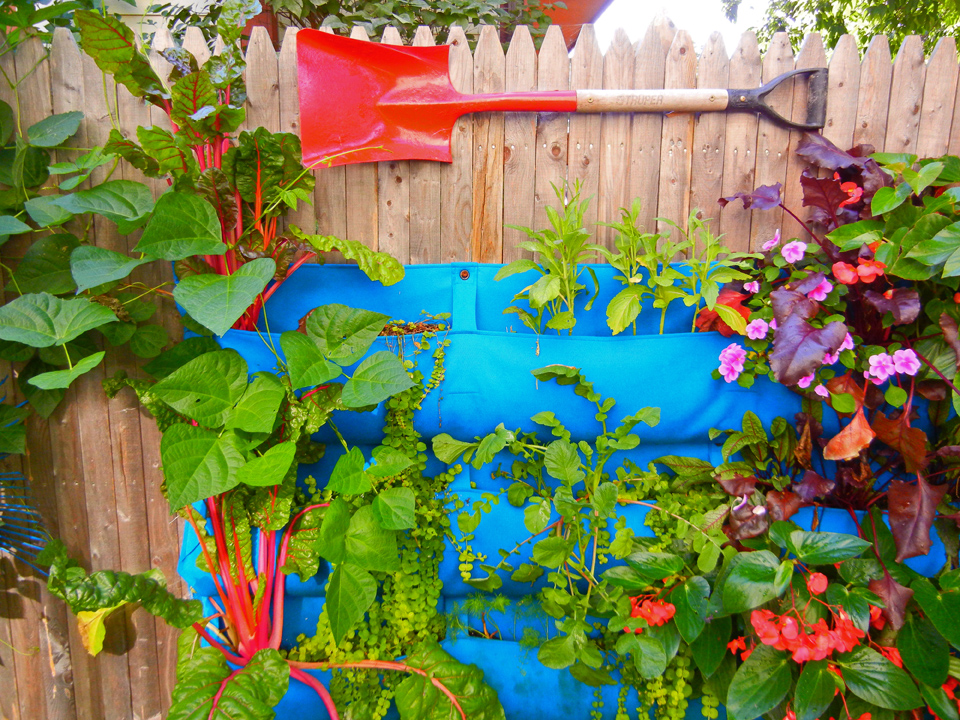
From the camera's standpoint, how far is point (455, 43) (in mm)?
1616

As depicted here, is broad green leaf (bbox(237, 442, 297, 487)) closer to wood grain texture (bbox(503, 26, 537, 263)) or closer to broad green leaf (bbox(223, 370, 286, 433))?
broad green leaf (bbox(223, 370, 286, 433))

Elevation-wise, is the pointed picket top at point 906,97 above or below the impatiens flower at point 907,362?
above

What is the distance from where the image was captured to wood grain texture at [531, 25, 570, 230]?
62.7 inches

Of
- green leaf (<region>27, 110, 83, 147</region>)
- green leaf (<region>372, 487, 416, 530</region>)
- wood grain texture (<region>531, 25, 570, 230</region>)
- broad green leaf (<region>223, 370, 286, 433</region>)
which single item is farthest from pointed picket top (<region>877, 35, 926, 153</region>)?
green leaf (<region>27, 110, 83, 147</region>)

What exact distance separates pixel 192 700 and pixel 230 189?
1177 millimetres

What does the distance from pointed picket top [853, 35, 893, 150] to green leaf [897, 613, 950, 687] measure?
128cm

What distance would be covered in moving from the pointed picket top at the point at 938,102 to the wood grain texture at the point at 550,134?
1.02 m

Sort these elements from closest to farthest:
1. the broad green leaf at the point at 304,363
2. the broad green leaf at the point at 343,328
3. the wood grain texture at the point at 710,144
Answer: the broad green leaf at the point at 304,363, the broad green leaf at the point at 343,328, the wood grain texture at the point at 710,144

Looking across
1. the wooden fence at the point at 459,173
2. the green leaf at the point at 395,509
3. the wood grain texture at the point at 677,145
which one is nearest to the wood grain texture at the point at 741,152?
the wooden fence at the point at 459,173

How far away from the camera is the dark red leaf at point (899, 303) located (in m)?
1.32

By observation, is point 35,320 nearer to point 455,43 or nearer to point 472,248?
point 472,248

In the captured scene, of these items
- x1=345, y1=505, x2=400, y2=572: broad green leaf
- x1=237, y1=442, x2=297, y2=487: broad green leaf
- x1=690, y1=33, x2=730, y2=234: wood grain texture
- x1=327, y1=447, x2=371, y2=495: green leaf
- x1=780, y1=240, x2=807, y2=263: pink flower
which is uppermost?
x1=690, y1=33, x2=730, y2=234: wood grain texture

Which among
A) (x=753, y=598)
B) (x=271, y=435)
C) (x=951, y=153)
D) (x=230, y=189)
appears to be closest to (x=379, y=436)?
(x=271, y=435)

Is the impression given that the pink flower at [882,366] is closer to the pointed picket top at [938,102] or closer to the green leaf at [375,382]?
the pointed picket top at [938,102]
